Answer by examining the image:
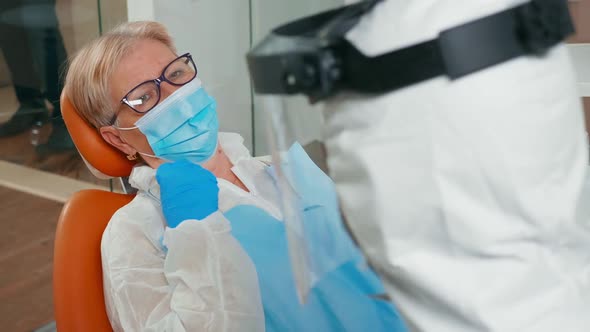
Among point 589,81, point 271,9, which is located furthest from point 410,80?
point 589,81

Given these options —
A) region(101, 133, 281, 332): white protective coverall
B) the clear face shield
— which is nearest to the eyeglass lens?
region(101, 133, 281, 332): white protective coverall

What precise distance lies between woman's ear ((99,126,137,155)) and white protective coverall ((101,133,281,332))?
0.19 meters

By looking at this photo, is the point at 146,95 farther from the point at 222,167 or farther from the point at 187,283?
the point at 187,283

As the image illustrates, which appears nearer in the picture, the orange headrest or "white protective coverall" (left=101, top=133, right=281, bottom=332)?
"white protective coverall" (left=101, top=133, right=281, bottom=332)

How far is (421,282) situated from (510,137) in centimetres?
13

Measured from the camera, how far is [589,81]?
5.03ft

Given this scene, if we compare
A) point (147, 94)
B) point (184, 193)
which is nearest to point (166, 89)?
point (147, 94)

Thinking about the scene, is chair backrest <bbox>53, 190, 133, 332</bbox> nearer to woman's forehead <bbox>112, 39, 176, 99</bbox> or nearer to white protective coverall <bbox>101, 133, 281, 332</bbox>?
white protective coverall <bbox>101, 133, 281, 332</bbox>

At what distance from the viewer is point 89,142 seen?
4.35 ft

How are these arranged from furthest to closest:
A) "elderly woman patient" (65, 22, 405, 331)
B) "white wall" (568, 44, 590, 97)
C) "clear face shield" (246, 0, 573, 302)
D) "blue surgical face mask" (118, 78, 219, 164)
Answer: "white wall" (568, 44, 590, 97), "blue surgical face mask" (118, 78, 219, 164), "elderly woman patient" (65, 22, 405, 331), "clear face shield" (246, 0, 573, 302)

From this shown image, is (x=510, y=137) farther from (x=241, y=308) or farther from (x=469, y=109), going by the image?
(x=241, y=308)

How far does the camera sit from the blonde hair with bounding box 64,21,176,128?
4.24ft

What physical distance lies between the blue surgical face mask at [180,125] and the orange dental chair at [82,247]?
0.13 metres

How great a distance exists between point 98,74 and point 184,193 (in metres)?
0.37
